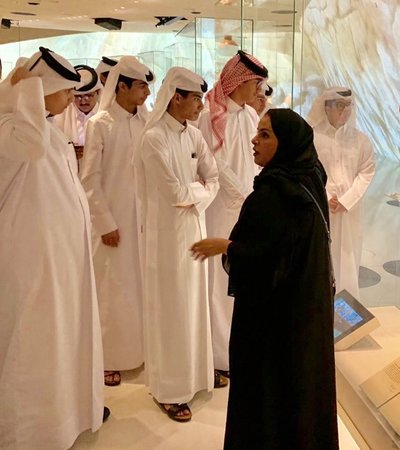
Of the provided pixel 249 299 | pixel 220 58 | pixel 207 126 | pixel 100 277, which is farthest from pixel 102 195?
pixel 220 58

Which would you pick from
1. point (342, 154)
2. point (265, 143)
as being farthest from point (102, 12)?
point (265, 143)

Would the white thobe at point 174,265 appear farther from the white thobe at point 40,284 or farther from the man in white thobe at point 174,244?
the white thobe at point 40,284

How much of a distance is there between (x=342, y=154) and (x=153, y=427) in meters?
1.95

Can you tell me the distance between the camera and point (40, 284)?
7.50ft

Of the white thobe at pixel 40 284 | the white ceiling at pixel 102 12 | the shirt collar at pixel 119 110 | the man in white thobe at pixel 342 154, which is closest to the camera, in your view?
the white thobe at pixel 40 284

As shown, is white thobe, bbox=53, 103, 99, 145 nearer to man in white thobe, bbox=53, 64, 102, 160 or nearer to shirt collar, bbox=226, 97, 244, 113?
man in white thobe, bbox=53, 64, 102, 160

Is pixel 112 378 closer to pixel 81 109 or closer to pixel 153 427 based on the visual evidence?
pixel 153 427

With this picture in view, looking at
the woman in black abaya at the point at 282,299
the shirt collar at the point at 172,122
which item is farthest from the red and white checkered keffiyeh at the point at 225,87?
the woman in black abaya at the point at 282,299

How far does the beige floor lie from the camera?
8.46 feet

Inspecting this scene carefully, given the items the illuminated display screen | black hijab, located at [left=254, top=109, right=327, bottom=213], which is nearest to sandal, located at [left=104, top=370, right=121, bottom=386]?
the illuminated display screen

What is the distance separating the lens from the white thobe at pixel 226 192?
3.06 meters

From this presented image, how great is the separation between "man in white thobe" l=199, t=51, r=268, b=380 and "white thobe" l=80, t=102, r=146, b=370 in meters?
0.41

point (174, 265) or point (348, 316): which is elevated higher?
point (174, 265)

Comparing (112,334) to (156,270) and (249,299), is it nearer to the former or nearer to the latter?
(156,270)
